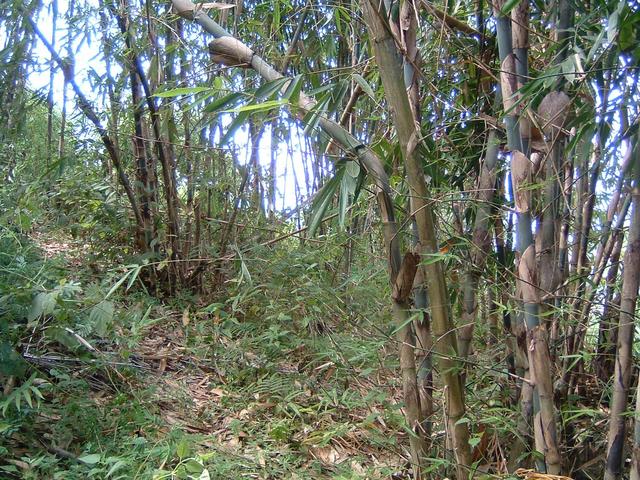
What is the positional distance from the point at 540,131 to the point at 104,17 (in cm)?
218

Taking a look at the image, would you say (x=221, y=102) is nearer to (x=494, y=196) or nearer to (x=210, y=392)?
(x=494, y=196)

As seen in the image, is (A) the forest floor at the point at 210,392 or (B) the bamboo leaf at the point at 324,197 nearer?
(B) the bamboo leaf at the point at 324,197

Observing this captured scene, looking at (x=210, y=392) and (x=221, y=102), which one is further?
(x=210, y=392)

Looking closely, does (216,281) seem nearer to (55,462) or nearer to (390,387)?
(390,387)

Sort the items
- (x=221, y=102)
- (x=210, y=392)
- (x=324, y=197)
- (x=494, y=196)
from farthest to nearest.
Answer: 1. (x=210, y=392)
2. (x=494, y=196)
3. (x=324, y=197)
4. (x=221, y=102)

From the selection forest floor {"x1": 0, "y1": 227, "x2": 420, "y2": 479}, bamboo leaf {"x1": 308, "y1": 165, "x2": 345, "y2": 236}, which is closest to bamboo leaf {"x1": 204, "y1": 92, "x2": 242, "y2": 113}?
bamboo leaf {"x1": 308, "y1": 165, "x2": 345, "y2": 236}

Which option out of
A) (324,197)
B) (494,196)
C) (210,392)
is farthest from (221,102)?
(210,392)

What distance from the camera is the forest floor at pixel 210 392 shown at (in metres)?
1.76

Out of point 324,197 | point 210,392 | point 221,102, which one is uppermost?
point 221,102

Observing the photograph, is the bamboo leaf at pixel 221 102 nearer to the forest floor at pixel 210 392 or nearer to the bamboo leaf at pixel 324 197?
the bamboo leaf at pixel 324 197

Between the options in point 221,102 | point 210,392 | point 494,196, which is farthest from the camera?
point 210,392

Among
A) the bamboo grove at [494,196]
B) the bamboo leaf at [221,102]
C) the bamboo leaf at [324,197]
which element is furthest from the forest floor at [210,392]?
the bamboo leaf at [221,102]

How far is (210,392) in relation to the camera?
245 centimetres

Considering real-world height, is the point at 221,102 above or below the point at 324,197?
above
